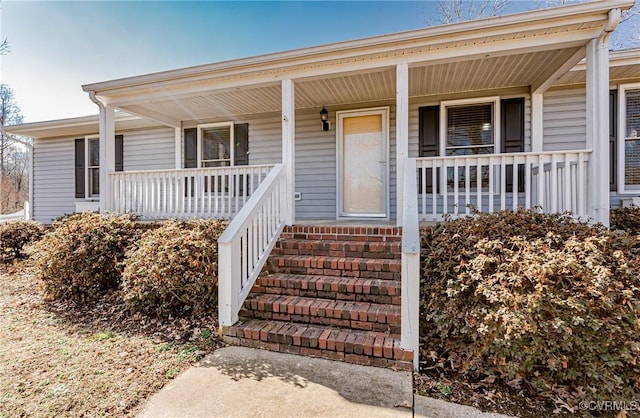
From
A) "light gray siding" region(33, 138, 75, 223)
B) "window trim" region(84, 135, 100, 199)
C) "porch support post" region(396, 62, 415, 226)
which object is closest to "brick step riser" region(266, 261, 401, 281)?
"porch support post" region(396, 62, 415, 226)

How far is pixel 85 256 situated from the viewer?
4.43 meters

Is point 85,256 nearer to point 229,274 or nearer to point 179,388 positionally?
point 229,274

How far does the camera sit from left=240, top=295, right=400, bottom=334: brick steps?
290 cm

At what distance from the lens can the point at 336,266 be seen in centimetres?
364

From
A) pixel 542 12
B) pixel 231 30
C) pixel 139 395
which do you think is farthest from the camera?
pixel 231 30

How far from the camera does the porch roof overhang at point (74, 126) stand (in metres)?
7.61

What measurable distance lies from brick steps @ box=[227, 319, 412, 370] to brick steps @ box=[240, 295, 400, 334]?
0.23ft

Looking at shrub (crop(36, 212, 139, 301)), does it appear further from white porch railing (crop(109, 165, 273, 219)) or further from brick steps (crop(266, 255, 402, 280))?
brick steps (crop(266, 255, 402, 280))

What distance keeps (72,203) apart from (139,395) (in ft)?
29.0

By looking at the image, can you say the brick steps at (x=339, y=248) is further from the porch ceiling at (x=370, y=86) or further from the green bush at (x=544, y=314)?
the porch ceiling at (x=370, y=86)

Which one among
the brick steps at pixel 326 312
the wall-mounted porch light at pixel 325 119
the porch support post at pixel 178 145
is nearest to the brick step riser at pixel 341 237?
the brick steps at pixel 326 312

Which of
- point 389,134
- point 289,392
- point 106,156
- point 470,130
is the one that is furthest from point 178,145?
point 289,392

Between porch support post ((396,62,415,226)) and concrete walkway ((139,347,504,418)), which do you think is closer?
concrete walkway ((139,347,504,418))

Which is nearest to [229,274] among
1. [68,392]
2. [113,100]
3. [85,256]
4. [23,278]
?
[68,392]
